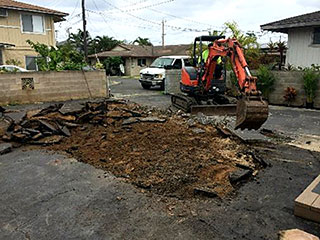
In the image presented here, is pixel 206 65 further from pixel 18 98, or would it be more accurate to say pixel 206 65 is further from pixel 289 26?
pixel 18 98

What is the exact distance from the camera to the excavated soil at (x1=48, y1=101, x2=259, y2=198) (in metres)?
4.23

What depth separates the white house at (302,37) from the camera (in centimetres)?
1322

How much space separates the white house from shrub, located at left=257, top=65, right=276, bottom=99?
10.3 feet

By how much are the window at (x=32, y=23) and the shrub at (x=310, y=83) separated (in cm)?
1859

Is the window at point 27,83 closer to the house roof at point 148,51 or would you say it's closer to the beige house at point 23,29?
the beige house at point 23,29


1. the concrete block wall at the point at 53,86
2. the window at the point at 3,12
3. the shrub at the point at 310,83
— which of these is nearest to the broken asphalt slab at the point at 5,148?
the concrete block wall at the point at 53,86

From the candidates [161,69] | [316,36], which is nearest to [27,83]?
[161,69]

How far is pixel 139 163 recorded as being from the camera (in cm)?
501

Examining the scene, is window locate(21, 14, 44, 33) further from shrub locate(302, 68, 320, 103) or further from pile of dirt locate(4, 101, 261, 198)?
shrub locate(302, 68, 320, 103)

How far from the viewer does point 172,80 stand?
14.7 m

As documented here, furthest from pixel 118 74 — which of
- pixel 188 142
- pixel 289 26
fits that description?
pixel 188 142

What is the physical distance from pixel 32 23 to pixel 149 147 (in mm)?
18977

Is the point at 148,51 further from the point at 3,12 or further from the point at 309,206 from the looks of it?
the point at 309,206

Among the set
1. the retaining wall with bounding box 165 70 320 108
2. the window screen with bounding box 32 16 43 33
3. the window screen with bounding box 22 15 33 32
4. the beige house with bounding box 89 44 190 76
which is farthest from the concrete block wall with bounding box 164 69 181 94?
the beige house with bounding box 89 44 190 76
